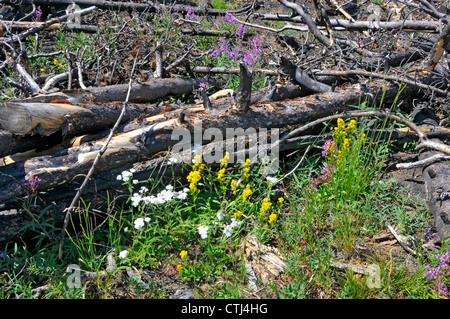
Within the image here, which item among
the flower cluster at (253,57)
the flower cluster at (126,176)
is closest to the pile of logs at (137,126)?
the flower cluster at (126,176)

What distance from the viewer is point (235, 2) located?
7.12 meters

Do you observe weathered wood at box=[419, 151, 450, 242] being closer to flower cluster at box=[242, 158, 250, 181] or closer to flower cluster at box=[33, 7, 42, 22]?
flower cluster at box=[242, 158, 250, 181]

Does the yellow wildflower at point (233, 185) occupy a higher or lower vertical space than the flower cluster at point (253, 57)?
lower

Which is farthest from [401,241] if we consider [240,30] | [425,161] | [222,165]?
[240,30]

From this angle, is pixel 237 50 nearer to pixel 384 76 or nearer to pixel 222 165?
pixel 384 76

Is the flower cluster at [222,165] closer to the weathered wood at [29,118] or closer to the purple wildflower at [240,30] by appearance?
the weathered wood at [29,118]

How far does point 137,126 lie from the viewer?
352 cm

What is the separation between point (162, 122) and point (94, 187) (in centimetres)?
85

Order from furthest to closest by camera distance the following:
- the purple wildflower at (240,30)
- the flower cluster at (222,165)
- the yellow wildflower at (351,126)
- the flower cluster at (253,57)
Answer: the purple wildflower at (240,30)
the flower cluster at (253,57)
the yellow wildflower at (351,126)
the flower cluster at (222,165)

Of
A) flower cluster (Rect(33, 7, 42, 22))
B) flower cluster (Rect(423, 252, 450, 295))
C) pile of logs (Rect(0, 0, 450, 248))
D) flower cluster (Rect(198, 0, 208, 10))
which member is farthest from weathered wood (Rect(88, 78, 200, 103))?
flower cluster (Rect(423, 252, 450, 295))

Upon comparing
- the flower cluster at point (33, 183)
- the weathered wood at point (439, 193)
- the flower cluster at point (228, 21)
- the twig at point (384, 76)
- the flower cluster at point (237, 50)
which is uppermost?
the flower cluster at point (228, 21)

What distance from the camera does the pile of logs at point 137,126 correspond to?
288 centimetres
